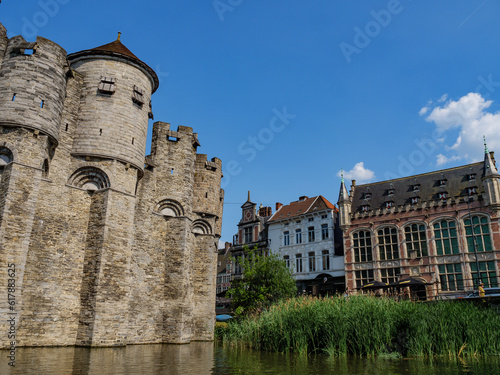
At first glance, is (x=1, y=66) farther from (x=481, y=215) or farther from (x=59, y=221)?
(x=481, y=215)

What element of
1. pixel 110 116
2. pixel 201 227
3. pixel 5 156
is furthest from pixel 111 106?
pixel 201 227

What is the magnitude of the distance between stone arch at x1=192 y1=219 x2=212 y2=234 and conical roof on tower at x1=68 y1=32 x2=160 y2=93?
890cm

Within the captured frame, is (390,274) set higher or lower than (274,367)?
higher

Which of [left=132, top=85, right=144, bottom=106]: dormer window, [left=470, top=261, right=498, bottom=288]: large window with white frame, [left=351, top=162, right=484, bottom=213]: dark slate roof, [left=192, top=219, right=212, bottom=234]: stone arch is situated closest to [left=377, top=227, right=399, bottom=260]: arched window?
[left=351, top=162, right=484, bottom=213]: dark slate roof

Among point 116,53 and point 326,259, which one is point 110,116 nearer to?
point 116,53

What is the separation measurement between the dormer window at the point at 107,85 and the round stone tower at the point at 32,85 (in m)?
2.01

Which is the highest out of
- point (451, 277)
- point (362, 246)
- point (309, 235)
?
point (309, 235)

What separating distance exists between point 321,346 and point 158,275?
35.4ft

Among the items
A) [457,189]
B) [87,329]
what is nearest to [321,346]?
[87,329]

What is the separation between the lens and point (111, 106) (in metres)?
19.2

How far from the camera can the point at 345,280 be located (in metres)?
36.0

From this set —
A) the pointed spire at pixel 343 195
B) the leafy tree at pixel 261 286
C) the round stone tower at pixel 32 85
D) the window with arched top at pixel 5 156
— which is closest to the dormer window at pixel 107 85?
the round stone tower at pixel 32 85

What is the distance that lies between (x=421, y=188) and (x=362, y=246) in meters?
7.70

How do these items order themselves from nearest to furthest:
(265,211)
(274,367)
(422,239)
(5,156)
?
(274,367) < (5,156) < (422,239) < (265,211)
